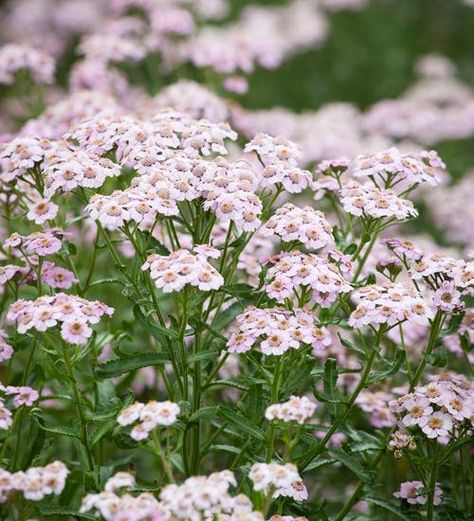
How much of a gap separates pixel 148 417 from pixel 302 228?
0.91 m

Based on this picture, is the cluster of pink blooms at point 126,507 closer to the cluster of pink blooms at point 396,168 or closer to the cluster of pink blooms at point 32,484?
the cluster of pink blooms at point 32,484

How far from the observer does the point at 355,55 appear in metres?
9.52

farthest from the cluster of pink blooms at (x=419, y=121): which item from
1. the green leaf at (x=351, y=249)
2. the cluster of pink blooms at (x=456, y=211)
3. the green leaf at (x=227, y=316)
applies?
the green leaf at (x=227, y=316)

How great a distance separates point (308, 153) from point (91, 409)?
2.69 metres

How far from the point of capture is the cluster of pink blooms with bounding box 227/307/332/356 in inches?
123

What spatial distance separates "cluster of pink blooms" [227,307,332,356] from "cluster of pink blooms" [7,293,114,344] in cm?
47

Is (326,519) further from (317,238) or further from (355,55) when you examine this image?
(355,55)

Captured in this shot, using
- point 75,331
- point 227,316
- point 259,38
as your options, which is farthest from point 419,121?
point 75,331

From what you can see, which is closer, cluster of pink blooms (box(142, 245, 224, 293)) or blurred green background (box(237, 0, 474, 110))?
cluster of pink blooms (box(142, 245, 224, 293))

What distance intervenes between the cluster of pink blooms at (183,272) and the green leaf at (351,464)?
778mm

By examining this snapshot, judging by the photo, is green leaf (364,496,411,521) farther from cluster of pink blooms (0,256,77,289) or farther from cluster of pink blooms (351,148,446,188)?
cluster of pink blooms (0,256,77,289)

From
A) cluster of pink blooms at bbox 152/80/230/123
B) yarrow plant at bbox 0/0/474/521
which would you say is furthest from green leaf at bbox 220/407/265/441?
cluster of pink blooms at bbox 152/80/230/123

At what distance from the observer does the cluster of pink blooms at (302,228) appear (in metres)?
3.36

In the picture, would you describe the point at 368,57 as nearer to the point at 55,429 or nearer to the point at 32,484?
the point at 55,429
